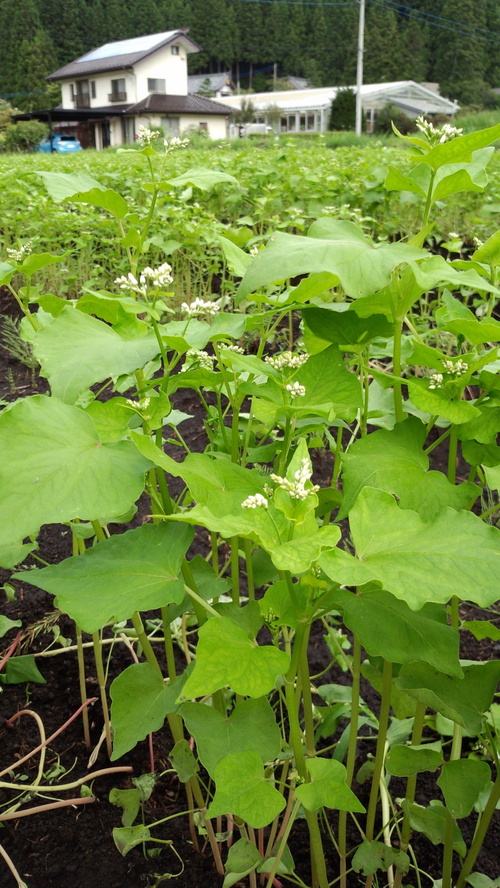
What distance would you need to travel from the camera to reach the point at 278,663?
75 cm

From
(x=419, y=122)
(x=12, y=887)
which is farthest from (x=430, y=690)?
(x=12, y=887)

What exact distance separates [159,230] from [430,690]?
10.6 feet

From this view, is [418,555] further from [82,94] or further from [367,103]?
[82,94]

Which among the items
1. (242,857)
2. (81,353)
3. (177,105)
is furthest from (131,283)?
(177,105)

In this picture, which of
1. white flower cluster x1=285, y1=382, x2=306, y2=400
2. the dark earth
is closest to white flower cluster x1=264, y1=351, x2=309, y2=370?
white flower cluster x1=285, y1=382, x2=306, y2=400

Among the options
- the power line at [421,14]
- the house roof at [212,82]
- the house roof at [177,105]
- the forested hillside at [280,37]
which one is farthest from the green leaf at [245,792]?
the house roof at [212,82]

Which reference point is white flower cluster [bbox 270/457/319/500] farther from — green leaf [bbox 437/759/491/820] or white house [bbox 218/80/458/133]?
white house [bbox 218/80/458/133]

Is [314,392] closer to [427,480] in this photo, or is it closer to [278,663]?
[427,480]

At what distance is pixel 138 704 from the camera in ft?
3.34

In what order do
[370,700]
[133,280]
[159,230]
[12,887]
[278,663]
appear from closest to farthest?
[278,663]
[133,280]
[12,887]
[370,700]
[159,230]

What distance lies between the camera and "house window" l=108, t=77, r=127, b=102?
143 feet

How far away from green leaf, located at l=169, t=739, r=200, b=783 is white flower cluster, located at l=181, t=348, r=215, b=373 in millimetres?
580

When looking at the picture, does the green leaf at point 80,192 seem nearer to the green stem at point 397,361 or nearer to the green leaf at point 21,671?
the green stem at point 397,361

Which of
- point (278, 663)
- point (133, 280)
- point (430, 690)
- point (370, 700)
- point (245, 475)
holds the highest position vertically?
point (133, 280)
